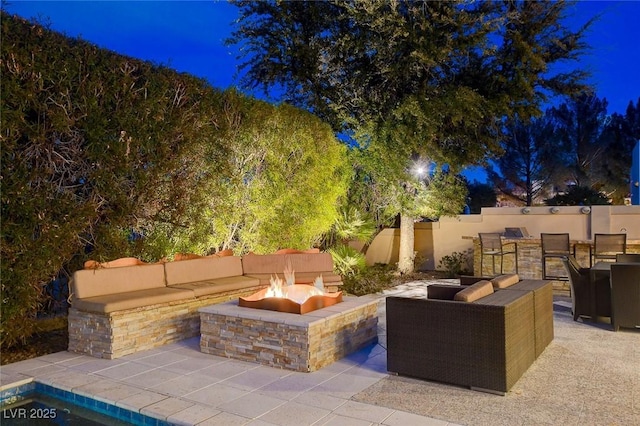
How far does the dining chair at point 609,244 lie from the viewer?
888 cm

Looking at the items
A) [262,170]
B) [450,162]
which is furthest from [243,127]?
[450,162]

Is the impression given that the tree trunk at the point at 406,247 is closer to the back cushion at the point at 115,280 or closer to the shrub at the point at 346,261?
the shrub at the point at 346,261

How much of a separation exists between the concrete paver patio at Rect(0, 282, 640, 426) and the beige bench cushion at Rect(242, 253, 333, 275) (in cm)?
242

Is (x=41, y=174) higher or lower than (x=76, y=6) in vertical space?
lower

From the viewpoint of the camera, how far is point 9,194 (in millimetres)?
5070

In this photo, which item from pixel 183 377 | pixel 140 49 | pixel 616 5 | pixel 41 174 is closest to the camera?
pixel 183 377

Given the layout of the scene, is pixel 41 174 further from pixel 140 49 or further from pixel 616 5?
pixel 140 49

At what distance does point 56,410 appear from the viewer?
13.6ft

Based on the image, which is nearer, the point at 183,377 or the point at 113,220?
the point at 183,377

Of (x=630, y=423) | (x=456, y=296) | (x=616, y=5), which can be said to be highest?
(x=616, y=5)

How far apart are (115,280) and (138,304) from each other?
620 mm

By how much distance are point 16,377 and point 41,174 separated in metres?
2.14

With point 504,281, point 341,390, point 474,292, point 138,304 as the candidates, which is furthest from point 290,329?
point 504,281

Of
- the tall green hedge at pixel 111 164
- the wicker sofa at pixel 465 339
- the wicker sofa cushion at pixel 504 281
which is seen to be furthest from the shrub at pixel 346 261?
the wicker sofa at pixel 465 339
